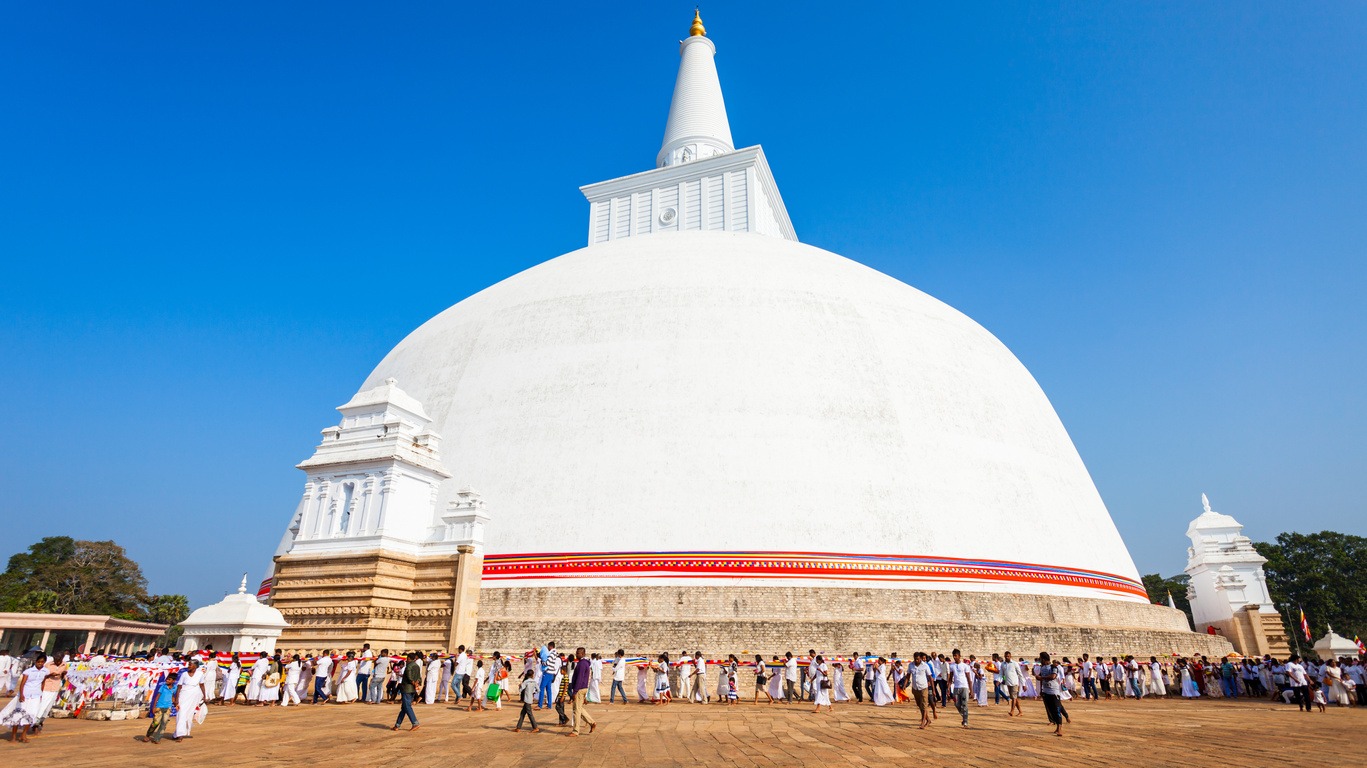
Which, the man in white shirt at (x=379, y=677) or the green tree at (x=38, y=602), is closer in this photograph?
the man in white shirt at (x=379, y=677)

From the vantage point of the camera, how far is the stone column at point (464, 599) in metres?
13.6

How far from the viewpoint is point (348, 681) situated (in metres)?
12.8

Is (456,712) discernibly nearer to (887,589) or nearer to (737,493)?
(737,493)

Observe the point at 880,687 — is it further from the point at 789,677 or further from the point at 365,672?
the point at 365,672

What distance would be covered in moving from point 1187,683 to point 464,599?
50.5 ft

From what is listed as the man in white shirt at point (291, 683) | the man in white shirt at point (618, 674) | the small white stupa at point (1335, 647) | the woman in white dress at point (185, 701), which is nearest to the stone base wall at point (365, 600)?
the man in white shirt at point (291, 683)

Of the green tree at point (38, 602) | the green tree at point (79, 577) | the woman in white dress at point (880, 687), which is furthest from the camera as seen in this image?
the green tree at point (79, 577)

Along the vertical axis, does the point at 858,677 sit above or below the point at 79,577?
below

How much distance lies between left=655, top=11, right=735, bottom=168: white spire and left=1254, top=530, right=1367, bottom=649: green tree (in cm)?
4680

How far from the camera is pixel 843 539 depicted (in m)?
15.3

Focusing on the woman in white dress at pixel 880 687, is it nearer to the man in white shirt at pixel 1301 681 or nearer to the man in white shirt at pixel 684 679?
the man in white shirt at pixel 684 679

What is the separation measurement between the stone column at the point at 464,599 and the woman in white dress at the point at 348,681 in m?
1.57

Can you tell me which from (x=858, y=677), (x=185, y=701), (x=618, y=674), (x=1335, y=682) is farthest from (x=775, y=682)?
(x=1335, y=682)

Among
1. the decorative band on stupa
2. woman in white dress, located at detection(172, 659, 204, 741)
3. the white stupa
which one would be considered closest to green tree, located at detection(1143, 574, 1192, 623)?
the white stupa
